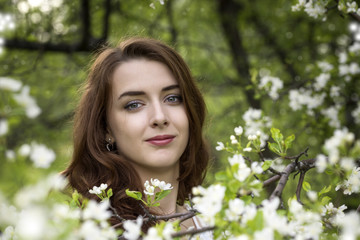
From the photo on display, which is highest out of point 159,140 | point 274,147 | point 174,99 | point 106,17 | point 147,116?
point 106,17

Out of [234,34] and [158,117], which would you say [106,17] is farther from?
[158,117]

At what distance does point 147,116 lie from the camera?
2154mm

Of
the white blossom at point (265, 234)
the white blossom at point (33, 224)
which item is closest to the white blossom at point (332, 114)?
the white blossom at point (265, 234)

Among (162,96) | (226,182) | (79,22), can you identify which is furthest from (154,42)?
(79,22)

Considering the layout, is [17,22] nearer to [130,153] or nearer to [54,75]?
[54,75]

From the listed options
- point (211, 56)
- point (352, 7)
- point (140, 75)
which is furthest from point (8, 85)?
point (211, 56)

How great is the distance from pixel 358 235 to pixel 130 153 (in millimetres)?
1468

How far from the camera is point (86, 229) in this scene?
0.92 m

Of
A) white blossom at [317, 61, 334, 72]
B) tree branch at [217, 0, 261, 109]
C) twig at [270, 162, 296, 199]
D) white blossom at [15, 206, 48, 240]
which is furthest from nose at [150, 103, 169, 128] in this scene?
tree branch at [217, 0, 261, 109]

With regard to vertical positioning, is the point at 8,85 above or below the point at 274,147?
below

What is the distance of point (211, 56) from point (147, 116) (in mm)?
3663

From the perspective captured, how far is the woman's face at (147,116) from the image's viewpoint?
215 centimetres

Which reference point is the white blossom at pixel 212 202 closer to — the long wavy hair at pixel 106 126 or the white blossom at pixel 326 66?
the long wavy hair at pixel 106 126

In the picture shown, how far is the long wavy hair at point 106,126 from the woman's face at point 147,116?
5 centimetres
